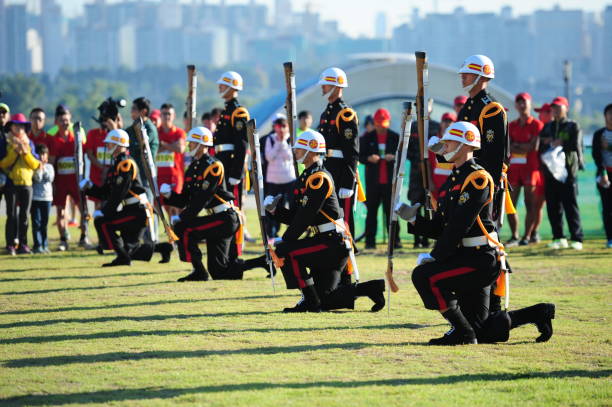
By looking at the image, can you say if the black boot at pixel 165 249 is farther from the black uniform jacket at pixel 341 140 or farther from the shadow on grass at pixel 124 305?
the shadow on grass at pixel 124 305

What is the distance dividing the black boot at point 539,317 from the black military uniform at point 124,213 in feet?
19.9

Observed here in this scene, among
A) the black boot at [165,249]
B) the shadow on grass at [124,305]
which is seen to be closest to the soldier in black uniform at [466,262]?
the shadow on grass at [124,305]

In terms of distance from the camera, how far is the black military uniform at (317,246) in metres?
10.2

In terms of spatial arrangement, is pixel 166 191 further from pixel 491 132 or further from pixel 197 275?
pixel 491 132

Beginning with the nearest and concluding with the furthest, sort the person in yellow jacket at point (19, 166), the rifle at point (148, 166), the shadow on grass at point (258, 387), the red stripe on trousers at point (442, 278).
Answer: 1. the shadow on grass at point (258, 387)
2. the red stripe on trousers at point (442, 278)
3. the rifle at point (148, 166)
4. the person in yellow jacket at point (19, 166)

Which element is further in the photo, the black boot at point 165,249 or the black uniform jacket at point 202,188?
the black boot at point 165,249

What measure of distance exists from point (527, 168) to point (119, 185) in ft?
19.8

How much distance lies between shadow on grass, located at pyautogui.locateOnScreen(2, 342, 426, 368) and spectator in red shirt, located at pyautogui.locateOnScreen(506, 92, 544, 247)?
760 centimetres

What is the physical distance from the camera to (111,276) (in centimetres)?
1343

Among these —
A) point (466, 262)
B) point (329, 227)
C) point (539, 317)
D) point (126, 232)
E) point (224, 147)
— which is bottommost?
point (539, 317)

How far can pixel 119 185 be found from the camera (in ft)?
44.4

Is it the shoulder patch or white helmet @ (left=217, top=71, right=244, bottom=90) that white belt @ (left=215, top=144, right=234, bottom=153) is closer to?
white helmet @ (left=217, top=71, right=244, bottom=90)

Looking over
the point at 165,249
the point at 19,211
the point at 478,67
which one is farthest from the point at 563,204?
the point at 19,211

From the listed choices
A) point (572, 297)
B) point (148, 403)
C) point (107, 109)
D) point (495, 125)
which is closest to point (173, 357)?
point (148, 403)
